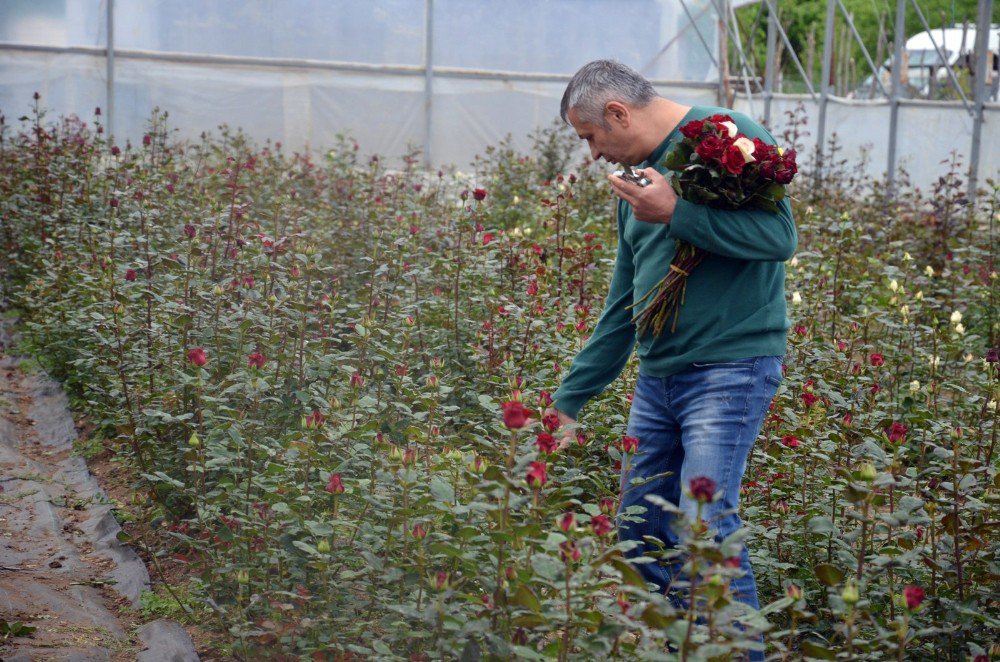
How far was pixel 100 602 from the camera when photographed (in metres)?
3.12

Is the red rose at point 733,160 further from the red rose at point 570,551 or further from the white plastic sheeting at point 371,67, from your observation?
the white plastic sheeting at point 371,67

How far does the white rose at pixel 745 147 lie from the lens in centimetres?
226

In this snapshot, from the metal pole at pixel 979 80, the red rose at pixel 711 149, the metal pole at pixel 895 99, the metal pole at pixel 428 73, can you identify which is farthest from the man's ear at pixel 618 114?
the metal pole at pixel 428 73

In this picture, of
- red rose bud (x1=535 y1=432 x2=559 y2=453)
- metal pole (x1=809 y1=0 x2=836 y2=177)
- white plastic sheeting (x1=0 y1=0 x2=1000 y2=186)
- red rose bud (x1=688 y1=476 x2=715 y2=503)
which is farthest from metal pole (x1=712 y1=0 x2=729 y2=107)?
red rose bud (x1=688 y1=476 x2=715 y2=503)

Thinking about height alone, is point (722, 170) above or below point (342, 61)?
below

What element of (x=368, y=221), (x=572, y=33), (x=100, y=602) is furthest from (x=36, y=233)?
(x=572, y=33)

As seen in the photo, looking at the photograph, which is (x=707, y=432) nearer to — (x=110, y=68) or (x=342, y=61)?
(x=110, y=68)

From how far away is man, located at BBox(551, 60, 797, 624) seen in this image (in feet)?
7.58

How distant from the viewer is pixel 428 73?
1340cm

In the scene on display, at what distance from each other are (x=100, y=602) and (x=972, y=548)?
2.30 meters

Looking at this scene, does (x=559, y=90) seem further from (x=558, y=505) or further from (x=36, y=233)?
(x=558, y=505)

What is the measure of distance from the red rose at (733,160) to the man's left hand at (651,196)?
14 cm

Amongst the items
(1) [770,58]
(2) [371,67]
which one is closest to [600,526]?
(2) [371,67]

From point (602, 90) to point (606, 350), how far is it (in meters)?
0.65
